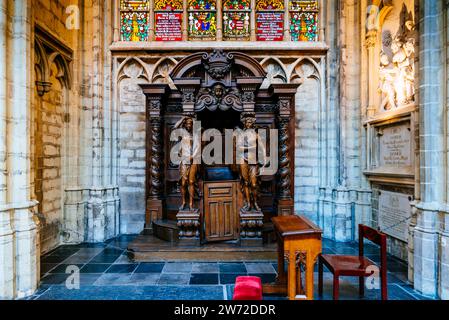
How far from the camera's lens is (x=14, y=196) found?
130 inches

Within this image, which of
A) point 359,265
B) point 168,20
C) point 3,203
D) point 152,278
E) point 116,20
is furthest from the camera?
point 168,20

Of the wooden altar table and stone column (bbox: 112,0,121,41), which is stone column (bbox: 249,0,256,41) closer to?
stone column (bbox: 112,0,121,41)

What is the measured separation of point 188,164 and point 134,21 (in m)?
3.66

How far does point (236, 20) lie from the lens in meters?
6.24

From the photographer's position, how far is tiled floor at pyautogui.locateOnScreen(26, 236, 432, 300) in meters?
3.26

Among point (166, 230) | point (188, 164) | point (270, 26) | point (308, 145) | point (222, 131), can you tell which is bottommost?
point (166, 230)

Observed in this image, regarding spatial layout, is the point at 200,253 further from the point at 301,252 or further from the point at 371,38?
the point at 371,38

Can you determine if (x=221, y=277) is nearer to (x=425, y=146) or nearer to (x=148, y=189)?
(x=148, y=189)

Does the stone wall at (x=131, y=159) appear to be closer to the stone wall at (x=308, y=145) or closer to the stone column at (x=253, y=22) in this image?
the stone column at (x=253, y=22)

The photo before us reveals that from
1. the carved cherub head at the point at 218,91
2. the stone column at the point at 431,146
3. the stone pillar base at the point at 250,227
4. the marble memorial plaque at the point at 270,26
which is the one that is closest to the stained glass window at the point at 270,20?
the marble memorial plaque at the point at 270,26

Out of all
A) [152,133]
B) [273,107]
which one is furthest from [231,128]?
[152,133]

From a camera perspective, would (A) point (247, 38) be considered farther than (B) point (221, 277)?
Yes

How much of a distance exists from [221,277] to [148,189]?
244 cm

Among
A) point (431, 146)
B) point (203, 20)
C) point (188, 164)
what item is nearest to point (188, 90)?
point (188, 164)
